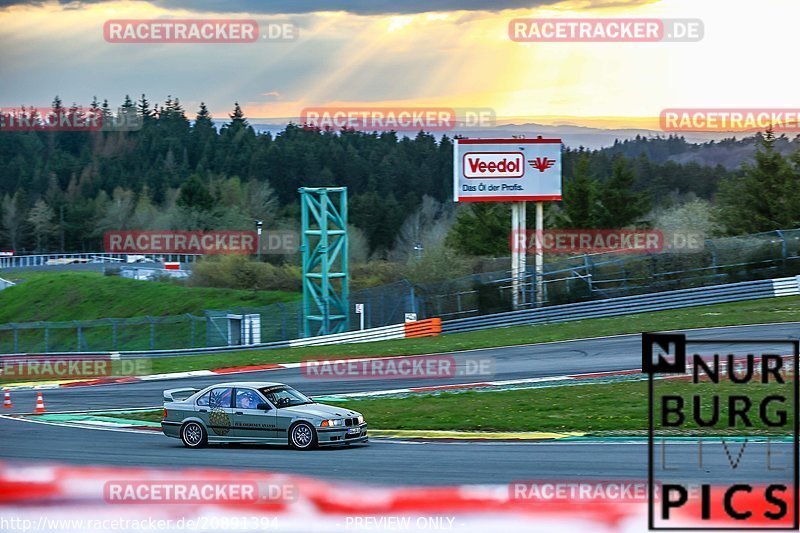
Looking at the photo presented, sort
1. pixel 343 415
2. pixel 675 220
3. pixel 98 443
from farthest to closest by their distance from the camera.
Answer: pixel 675 220
pixel 98 443
pixel 343 415

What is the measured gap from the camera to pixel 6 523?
1262cm

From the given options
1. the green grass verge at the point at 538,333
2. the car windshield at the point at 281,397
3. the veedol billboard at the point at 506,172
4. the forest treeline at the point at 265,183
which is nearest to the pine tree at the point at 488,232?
the forest treeline at the point at 265,183

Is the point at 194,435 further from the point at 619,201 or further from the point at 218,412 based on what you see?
the point at 619,201

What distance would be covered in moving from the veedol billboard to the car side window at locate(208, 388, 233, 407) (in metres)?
27.4

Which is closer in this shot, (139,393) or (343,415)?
(343,415)

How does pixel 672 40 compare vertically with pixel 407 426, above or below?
above

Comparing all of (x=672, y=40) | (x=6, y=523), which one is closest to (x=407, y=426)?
(x=6, y=523)

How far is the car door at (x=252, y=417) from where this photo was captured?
1839 cm

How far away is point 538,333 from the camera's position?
126ft

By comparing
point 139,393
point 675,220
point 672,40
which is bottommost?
point 139,393

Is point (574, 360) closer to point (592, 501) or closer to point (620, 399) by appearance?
point (620, 399)

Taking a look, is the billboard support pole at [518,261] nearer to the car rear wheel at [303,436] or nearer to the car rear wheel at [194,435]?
the car rear wheel at [194,435]

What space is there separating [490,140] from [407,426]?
25495mm

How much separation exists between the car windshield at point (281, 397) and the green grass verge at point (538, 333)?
1741 centimetres
